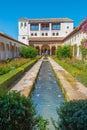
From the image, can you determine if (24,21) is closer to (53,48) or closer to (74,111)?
(53,48)

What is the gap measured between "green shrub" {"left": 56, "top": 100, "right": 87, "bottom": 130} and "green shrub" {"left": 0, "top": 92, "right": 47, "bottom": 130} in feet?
1.68

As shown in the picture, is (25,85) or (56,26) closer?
(25,85)

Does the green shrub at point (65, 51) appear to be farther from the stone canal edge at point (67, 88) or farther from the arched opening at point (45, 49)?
the arched opening at point (45, 49)

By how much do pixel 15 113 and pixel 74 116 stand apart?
0.86m

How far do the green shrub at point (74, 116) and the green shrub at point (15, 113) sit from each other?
0.51 m

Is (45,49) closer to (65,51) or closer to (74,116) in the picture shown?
(65,51)

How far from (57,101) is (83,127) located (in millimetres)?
5782

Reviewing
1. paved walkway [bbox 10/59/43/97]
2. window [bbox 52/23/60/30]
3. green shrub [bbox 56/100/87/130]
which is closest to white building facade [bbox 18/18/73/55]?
window [bbox 52/23/60/30]

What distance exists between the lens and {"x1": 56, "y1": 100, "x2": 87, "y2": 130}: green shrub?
10.6 feet

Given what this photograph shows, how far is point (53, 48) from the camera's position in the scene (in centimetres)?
6556

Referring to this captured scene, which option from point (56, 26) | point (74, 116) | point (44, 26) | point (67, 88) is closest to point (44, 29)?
point (44, 26)

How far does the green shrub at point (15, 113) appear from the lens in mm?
3494

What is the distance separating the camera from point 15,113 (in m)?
3.51

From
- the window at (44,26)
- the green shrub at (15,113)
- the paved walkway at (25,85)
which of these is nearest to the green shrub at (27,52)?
the paved walkway at (25,85)
